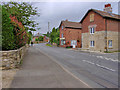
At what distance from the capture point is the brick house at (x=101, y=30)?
2105 centimetres

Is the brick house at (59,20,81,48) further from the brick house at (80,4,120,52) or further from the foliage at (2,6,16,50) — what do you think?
the foliage at (2,6,16,50)

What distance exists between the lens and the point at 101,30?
21.4 meters

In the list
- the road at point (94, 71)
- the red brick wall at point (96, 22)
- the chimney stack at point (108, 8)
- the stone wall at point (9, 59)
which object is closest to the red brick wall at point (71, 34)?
the red brick wall at point (96, 22)

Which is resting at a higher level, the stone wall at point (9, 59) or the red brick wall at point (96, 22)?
the red brick wall at point (96, 22)

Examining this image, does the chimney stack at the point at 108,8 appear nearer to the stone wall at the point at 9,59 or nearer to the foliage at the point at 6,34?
the foliage at the point at 6,34

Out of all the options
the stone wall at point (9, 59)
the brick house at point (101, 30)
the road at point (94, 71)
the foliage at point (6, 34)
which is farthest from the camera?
the brick house at point (101, 30)

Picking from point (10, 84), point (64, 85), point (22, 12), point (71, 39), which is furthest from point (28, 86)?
point (71, 39)

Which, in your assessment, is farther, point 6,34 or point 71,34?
point 71,34

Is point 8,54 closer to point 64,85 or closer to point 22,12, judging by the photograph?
point 64,85

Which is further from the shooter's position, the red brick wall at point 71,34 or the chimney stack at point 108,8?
the red brick wall at point 71,34

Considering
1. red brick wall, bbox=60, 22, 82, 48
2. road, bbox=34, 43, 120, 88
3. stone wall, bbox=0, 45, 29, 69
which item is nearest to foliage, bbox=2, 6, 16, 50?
stone wall, bbox=0, 45, 29, 69

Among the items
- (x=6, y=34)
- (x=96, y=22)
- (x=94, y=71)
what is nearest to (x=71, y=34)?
(x=96, y=22)

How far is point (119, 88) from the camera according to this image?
4398 mm

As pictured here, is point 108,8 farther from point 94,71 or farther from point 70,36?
point 94,71
